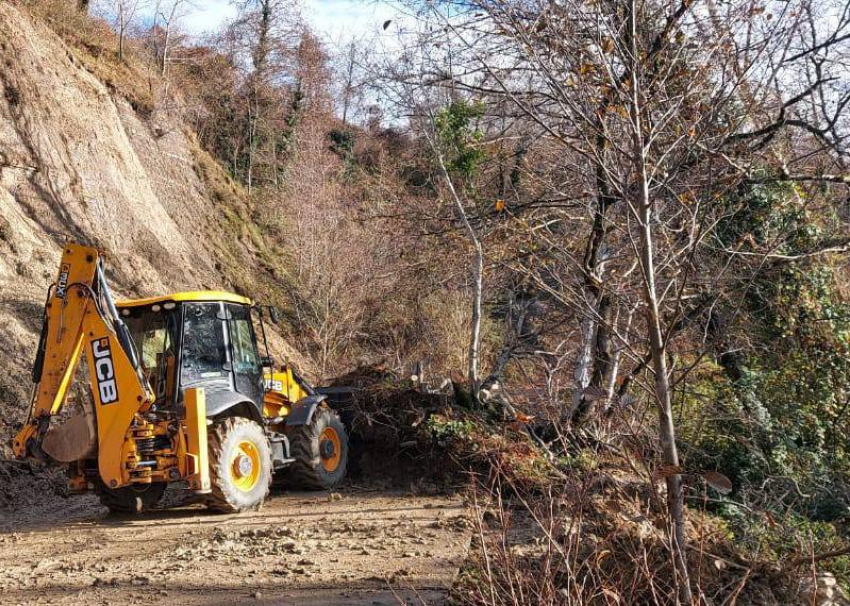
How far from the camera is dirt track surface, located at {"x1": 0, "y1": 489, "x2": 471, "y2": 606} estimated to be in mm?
5660

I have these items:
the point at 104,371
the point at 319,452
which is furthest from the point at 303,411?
the point at 104,371

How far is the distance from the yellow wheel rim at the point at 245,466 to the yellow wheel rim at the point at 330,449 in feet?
5.14

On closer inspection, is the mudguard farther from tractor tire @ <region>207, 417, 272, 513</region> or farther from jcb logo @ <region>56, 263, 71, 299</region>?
jcb logo @ <region>56, 263, 71, 299</region>

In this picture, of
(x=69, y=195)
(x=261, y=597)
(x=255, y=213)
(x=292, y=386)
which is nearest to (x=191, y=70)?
(x=255, y=213)

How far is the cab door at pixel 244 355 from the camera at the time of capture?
29.4 feet

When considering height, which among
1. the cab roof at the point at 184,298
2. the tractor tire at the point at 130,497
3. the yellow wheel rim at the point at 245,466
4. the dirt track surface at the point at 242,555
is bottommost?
the dirt track surface at the point at 242,555

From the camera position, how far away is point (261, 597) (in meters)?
5.54

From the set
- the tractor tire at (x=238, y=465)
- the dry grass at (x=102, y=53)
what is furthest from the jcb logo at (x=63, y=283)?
the dry grass at (x=102, y=53)

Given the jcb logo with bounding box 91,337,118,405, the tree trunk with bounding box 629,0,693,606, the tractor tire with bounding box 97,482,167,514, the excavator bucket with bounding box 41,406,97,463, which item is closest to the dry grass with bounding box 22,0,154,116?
the jcb logo with bounding box 91,337,118,405

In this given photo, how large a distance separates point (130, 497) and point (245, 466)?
1.27 metres

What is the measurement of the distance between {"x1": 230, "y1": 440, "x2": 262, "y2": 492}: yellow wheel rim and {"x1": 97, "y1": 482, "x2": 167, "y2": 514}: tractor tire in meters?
0.79

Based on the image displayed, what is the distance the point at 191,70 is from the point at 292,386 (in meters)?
21.2

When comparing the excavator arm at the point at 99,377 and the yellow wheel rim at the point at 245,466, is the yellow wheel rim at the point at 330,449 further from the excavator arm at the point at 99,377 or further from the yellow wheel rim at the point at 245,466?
the excavator arm at the point at 99,377

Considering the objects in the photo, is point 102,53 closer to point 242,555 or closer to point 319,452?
point 319,452
